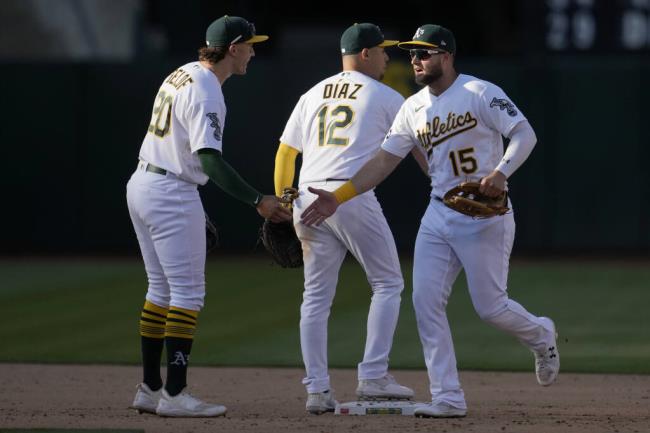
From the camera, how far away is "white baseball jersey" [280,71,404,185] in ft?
24.7

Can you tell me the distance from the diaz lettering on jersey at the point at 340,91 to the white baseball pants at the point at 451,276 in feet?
2.81

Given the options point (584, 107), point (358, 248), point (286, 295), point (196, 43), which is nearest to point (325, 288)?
point (358, 248)

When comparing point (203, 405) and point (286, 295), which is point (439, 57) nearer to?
point (203, 405)

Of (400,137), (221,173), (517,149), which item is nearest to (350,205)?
(400,137)

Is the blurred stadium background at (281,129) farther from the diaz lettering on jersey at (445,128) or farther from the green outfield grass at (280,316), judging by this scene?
the diaz lettering on jersey at (445,128)

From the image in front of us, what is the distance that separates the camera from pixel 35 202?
1809 centimetres

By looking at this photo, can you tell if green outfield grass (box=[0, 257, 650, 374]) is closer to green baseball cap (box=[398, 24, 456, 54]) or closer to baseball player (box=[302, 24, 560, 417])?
baseball player (box=[302, 24, 560, 417])

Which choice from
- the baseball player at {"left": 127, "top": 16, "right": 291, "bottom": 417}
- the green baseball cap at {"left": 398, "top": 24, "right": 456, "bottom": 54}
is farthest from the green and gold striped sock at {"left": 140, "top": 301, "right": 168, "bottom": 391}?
the green baseball cap at {"left": 398, "top": 24, "right": 456, "bottom": 54}

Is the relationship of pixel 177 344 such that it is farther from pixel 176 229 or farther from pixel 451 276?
pixel 451 276

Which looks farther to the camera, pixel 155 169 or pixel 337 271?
pixel 337 271

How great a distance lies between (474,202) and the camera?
682 centimetres

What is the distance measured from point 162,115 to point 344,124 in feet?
3.44

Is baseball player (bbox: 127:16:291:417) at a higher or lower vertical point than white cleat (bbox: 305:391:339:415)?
higher

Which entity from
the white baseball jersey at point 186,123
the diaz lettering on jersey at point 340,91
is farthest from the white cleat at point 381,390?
the diaz lettering on jersey at point 340,91
